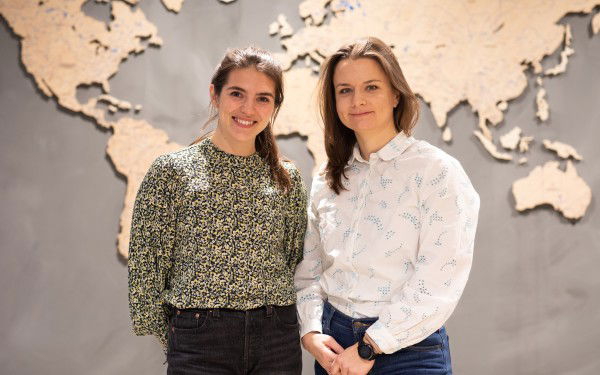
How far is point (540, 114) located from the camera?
2.41m

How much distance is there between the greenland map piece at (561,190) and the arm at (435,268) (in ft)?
3.80

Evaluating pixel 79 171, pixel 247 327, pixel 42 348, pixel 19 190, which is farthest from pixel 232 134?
pixel 42 348

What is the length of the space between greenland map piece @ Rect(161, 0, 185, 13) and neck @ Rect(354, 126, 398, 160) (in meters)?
1.25

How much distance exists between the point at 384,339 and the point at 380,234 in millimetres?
250

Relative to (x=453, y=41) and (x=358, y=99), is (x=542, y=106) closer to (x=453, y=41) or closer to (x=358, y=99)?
(x=453, y=41)

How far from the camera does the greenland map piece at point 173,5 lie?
2.40 meters

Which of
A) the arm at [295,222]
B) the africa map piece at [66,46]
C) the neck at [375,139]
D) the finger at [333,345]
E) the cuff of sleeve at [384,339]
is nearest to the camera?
the cuff of sleeve at [384,339]

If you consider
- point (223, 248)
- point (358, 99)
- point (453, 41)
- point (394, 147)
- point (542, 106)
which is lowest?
point (223, 248)

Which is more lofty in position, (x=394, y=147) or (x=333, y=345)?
(x=394, y=147)

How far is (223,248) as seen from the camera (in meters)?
1.45

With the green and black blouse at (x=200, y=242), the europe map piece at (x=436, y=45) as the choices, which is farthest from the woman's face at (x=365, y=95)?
the europe map piece at (x=436, y=45)

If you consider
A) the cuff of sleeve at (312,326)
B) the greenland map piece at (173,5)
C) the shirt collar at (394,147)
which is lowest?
the cuff of sleeve at (312,326)

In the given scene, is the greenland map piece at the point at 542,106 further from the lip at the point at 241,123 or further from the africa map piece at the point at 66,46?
the africa map piece at the point at 66,46

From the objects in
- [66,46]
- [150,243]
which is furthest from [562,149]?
[66,46]
